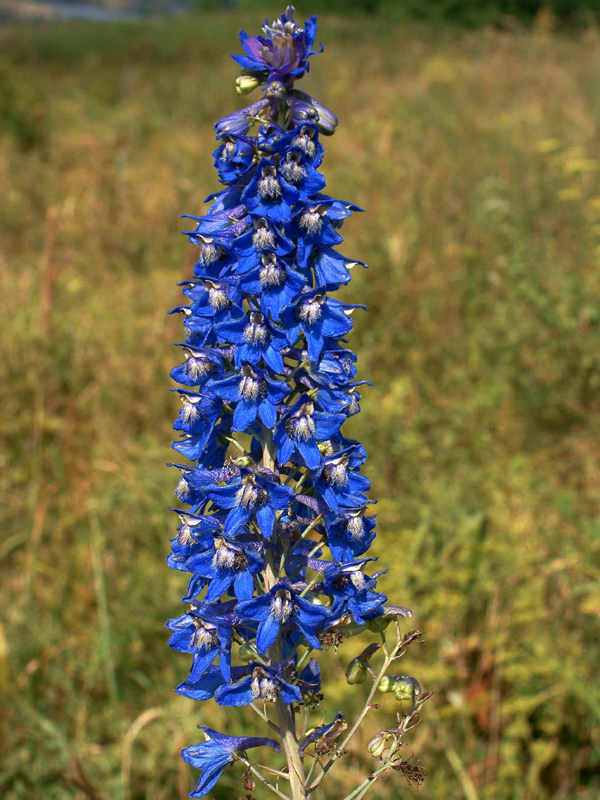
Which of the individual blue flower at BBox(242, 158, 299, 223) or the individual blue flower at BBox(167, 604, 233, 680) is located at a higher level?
the individual blue flower at BBox(242, 158, 299, 223)

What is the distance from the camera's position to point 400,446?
16.2 feet

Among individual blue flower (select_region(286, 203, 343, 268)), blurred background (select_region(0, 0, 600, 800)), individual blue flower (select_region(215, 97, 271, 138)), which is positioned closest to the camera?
individual blue flower (select_region(286, 203, 343, 268))

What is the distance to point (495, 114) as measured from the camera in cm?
1080

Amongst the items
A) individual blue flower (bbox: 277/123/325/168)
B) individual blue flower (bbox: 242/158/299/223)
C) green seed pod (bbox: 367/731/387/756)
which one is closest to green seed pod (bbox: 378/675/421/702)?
green seed pod (bbox: 367/731/387/756)

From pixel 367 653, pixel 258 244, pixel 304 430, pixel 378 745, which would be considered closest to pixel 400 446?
pixel 367 653

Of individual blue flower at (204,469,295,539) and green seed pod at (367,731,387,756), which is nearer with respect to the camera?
individual blue flower at (204,469,295,539)

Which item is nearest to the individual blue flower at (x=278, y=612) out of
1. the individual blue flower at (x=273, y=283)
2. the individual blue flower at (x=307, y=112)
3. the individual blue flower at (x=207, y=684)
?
the individual blue flower at (x=207, y=684)

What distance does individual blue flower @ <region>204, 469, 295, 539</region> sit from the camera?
1.67 meters

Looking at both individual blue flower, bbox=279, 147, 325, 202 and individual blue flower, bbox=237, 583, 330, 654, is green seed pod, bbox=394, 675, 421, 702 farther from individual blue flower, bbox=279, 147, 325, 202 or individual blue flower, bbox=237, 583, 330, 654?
individual blue flower, bbox=279, 147, 325, 202

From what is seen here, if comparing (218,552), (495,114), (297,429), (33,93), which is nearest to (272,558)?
(218,552)

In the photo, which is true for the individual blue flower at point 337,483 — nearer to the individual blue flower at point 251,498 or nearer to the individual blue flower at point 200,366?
the individual blue flower at point 251,498

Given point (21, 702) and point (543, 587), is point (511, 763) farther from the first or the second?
point (21, 702)

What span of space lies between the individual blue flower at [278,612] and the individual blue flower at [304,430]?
0.33 metres

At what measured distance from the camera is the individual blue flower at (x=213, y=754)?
177 cm
